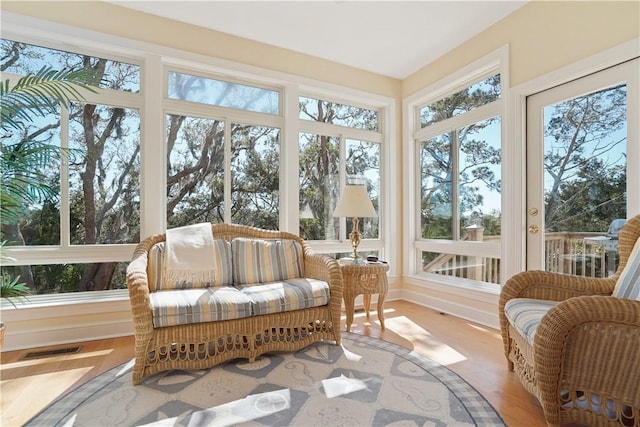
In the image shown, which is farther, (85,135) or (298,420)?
(85,135)

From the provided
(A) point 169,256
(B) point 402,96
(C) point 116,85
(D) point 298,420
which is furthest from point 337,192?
(D) point 298,420

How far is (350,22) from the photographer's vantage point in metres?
3.06

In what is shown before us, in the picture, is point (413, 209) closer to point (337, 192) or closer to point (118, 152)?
point (337, 192)

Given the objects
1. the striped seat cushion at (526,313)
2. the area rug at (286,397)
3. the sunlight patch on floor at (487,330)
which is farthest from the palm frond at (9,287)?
the sunlight patch on floor at (487,330)

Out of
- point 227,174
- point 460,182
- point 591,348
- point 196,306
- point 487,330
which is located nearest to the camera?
point 591,348

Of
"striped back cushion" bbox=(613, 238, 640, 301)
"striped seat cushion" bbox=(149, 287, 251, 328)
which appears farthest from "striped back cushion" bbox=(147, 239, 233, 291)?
"striped back cushion" bbox=(613, 238, 640, 301)

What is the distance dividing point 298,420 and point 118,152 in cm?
265

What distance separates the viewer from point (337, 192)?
3.96 metres

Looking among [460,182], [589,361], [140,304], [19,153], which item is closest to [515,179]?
[460,182]

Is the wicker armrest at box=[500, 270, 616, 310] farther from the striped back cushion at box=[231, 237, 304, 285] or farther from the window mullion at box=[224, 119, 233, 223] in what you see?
the window mullion at box=[224, 119, 233, 223]

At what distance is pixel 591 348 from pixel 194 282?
2.39 m

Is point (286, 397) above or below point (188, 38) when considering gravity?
below

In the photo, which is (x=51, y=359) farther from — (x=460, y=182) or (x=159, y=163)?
(x=460, y=182)

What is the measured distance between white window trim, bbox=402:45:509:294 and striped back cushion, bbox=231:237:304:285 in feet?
5.72
